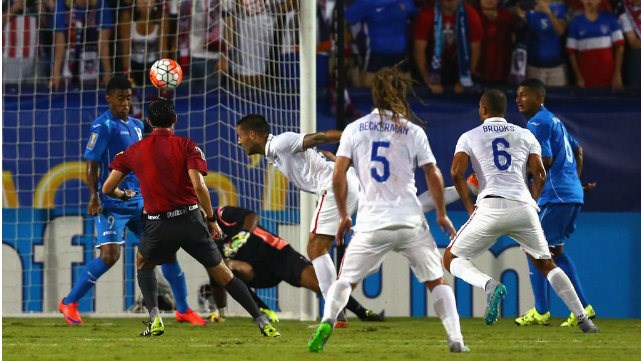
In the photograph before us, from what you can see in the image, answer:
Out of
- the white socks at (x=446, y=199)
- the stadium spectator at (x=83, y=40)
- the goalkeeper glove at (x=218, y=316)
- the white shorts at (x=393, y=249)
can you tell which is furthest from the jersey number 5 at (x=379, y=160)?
the stadium spectator at (x=83, y=40)

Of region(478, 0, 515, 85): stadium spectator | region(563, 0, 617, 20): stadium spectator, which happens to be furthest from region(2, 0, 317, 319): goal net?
region(563, 0, 617, 20): stadium spectator

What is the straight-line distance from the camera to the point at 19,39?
1359cm

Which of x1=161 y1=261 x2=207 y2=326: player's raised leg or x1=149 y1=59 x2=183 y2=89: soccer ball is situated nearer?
x1=149 y1=59 x2=183 y2=89: soccer ball

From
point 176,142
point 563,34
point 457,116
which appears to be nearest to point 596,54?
point 563,34

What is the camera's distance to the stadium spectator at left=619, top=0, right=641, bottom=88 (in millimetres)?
13719

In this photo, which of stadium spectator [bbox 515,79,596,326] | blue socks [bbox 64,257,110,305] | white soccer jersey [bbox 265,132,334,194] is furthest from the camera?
blue socks [bbox 64,257,110,305]

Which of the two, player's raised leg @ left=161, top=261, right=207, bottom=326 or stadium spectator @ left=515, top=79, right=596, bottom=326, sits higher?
stadium spectator @ left=515, top=79, right=596, bottom=326

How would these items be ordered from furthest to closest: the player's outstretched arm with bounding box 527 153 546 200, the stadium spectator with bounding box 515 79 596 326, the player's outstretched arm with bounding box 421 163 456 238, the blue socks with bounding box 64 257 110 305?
the blue socks with bounding box 64 257 110 305 < the stadium spectator with bounding box 515 79 596 326 < the player's outstretched arm with bounding box 527 153 546 200 < the player's outstretched arm with bounding box 421 163 456 238

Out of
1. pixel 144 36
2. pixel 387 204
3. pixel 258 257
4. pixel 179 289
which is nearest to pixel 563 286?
pixel 387 204

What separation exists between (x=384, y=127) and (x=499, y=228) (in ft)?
6.87

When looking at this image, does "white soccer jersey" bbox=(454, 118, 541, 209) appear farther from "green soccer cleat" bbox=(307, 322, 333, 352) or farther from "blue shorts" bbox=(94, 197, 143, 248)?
"blue shorts" bbox=(94, 197, 143, 248)

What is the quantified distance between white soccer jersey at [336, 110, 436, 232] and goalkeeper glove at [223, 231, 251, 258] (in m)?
4.24

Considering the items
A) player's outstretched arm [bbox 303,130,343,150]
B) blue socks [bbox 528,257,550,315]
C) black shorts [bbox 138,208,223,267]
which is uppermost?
player's outstretched arm [bbox 303,130,343,150]

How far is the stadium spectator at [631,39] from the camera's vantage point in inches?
540
